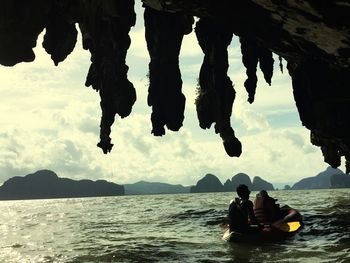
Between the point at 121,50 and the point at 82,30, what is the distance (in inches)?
80.6

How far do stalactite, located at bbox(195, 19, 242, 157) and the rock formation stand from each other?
1.7 inches

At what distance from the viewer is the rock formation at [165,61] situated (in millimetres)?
15867

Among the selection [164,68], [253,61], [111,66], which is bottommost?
[164,68]

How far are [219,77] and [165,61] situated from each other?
2.60 metres

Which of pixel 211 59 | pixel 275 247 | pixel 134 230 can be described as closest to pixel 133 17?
pixel 211 59

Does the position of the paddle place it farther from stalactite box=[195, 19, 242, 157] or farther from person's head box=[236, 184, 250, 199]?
stalactite box=[195, 19, 242, 157]

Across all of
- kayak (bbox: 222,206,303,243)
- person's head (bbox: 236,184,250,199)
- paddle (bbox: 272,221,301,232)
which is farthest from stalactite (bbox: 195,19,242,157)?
person's head (bbox: 236,184,250,199)

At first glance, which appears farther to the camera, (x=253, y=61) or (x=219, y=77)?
(x=253, y=61)

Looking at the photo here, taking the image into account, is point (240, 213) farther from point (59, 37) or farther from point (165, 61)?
point (59, 37)

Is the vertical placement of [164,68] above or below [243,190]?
above

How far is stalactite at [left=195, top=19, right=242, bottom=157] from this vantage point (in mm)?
17828

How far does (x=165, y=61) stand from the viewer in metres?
18.4

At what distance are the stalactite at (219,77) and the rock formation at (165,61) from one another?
0.04m

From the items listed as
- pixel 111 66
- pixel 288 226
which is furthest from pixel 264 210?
pixel 111 66
